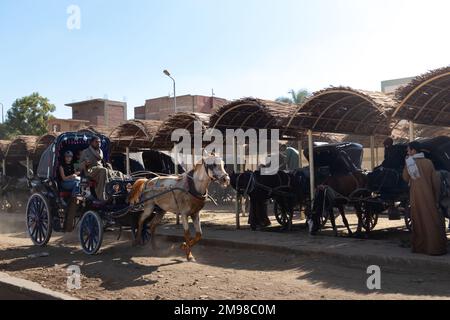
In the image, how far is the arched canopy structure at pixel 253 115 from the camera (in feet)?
39.9

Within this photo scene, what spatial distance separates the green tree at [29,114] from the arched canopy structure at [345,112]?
41.1m

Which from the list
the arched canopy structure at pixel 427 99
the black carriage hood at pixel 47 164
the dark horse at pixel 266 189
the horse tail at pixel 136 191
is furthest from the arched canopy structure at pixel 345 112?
the black carriage hood at pixel 47 164

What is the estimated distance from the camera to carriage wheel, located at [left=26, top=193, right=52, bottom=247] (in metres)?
11.2

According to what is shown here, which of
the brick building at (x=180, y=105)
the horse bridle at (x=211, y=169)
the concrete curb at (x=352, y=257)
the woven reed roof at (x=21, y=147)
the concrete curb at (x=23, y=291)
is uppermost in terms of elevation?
the brick building at (x=180, y=105)

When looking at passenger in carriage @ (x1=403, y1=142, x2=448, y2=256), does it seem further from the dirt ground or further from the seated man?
the seated man

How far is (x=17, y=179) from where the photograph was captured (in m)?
21.8

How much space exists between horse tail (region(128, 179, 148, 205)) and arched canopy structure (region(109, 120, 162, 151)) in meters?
5.19

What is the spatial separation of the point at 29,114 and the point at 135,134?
119ft

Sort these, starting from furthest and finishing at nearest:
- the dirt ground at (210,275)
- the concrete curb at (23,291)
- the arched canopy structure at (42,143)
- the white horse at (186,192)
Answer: the arched canopy structure at (42,143)
the white horse at (186,192)
the concrete curb at (23,291)
the dirt ground at (210,275)

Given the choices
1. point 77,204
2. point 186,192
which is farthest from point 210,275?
point 77,204

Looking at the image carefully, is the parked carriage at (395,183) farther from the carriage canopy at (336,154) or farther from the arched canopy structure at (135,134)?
the arched canopy structure at (135,134)

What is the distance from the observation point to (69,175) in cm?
1129

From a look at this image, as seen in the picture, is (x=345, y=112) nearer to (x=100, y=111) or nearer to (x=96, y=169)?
(x=96, y=169)
